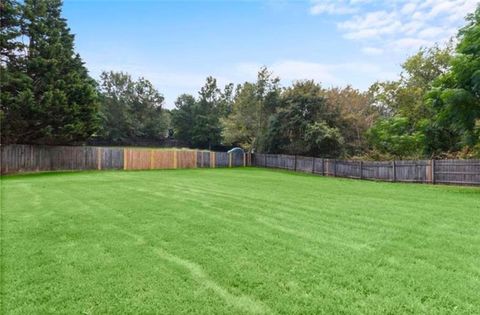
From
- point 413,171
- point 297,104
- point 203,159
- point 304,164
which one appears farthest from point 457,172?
point 203,159

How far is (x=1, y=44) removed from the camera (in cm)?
1847

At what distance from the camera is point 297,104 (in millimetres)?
Result: 26094

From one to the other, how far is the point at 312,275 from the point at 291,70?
27.8 meters

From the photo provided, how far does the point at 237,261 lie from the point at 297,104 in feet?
76.3

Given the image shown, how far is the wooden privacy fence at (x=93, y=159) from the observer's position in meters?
19.0

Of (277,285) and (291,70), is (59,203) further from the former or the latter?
(291,70)

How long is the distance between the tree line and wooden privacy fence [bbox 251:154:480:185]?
1529 millimetres

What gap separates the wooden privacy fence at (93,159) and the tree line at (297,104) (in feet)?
2.79

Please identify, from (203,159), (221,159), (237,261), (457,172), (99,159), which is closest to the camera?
(237,261)

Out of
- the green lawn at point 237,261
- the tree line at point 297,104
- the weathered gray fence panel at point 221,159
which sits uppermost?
the tree line at point 297,104

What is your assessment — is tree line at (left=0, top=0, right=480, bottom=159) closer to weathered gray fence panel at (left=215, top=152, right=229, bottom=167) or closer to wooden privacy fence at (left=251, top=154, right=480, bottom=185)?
wooden privacy fence at (left=251, top=154, right=480, bottom=185)

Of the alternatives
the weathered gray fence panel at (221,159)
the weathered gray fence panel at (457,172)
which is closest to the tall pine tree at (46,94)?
the weathered gray fence panel at (221,159)

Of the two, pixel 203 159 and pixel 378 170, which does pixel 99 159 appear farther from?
pixel 378 170

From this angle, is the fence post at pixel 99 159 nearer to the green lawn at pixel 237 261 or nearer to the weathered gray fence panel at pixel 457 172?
the green lawn at pixel 237 261
